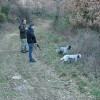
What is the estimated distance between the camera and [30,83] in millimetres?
12078

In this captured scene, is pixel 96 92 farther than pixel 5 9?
No

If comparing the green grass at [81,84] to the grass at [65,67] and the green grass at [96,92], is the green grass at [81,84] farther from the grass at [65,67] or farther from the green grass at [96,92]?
the green grass at [96,92]

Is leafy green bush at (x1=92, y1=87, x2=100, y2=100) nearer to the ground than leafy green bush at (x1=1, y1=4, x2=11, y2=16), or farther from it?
nearer to the ground

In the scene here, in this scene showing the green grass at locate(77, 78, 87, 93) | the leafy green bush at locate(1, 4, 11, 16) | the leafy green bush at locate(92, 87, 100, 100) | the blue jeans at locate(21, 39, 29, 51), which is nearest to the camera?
the leafy green bush at locate(92, 87, 100, 100)

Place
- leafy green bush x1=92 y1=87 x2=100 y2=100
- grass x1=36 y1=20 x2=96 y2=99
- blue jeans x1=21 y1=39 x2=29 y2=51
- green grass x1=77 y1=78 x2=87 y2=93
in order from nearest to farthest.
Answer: leafy green bush x1=92 y1=87 x2=100 y2=100 < green grass x1=77 y1=78 x2=87 y2=93 < grass x1=36 y1=20 x2=96 y2=99 < blue jeans x1=21 y1=39 x2=29 y2=51

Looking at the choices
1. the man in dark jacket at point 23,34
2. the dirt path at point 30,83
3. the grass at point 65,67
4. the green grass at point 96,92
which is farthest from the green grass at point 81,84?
the man in dark jacket at point 23,34

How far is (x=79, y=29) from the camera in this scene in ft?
71.1

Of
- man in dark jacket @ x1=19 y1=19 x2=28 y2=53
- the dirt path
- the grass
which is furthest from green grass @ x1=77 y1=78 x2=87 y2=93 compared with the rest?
man in dark jacket @ x1=19 y1=19 x2=28 y2=53

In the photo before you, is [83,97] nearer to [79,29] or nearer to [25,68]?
[25,68]

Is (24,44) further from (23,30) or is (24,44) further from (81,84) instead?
(81,84)

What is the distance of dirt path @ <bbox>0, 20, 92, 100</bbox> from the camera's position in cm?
1070


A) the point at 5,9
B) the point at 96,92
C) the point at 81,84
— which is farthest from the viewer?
the point at 5,9

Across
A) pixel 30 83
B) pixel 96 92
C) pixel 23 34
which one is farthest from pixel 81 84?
pixel 23 34

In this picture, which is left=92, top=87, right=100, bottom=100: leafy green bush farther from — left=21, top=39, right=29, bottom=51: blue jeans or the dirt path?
left=21, top=39, right=29, bottom=51: blue jeans
